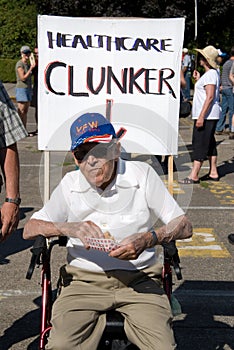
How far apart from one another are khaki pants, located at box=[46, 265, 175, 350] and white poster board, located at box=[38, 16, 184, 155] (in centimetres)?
185

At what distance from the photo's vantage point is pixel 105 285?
389 centimetres

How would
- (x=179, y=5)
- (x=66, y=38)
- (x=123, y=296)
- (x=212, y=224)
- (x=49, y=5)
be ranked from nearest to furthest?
(x=123, y=296)
(x=66, y=38)
(x=212, y=224)
(x=179, y=5)
(x=49, y=5)

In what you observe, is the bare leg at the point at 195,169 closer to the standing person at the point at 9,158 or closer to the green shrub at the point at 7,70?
the standing person at the point at 9,158

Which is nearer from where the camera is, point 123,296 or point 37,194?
point 123,296

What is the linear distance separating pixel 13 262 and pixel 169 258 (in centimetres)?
267

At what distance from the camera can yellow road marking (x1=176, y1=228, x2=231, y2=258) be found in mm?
6615

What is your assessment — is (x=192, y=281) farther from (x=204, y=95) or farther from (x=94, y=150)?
(x=204, y=95)

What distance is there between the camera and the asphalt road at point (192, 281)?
4.86m

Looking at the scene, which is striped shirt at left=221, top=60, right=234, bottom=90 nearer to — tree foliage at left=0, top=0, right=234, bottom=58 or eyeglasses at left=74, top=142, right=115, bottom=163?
eyeglasses at left=74, top=142, right=115, bottom=163

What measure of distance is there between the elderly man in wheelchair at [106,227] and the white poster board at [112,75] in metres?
1.70

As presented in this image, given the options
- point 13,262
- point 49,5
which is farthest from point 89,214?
point 49,5

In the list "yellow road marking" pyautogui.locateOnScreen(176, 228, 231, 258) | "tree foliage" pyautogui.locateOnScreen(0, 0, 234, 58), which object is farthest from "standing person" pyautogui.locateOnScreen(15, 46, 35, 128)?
"tree foliage" pyautogui.locateOnScreen(0, 0, 234, 58)

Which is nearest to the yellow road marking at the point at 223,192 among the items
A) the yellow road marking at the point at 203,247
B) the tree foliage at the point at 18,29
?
the yellow road marking at the point at 203,247

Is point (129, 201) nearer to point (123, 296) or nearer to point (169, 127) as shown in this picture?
point (123, 296)
